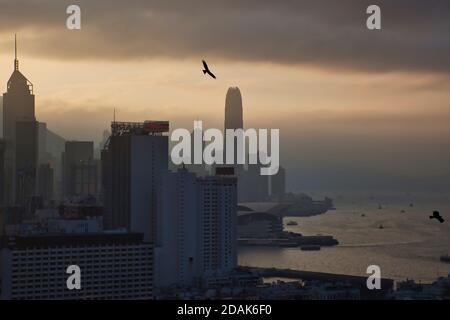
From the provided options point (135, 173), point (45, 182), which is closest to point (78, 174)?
point (45, 182)

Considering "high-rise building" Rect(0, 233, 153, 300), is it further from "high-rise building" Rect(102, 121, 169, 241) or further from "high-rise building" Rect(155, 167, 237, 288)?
"high-rise building" Rect(102, 121, 169, 241)

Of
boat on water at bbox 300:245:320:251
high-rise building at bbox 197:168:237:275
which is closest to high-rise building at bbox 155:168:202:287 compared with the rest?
high-rise building at bbox 197:168:237:275

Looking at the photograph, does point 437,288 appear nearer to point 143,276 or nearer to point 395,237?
point 143,276

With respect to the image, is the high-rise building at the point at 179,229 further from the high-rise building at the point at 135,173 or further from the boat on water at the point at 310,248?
the boat on water at the point at 310,248

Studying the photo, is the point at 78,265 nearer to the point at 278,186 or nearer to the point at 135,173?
the point at 135,173
